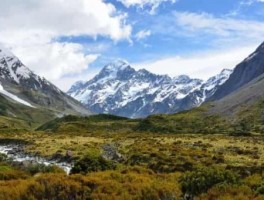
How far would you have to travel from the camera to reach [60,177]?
25000 millimetres

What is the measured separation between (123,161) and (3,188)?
2344 cm

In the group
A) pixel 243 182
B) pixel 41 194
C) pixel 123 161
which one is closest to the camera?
pixel 41 194

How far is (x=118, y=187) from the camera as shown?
23.7m

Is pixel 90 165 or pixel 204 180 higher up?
pixel 90 165

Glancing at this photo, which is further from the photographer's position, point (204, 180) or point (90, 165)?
point (90, 165)

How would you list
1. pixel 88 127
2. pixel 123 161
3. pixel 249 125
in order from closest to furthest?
pixel 123 161, pixel 249 125, pixel 88 127

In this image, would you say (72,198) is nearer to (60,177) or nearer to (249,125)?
(60,177)

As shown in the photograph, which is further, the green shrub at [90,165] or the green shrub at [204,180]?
the green shrub at [90,165]

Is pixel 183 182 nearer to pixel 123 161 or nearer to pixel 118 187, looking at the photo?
pixel 118 187

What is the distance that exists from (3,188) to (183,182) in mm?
9099

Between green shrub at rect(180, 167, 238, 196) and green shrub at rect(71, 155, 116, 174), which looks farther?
green shrub at rect(71, 155, 116, 174)

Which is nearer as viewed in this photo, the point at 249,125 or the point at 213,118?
the point at 249,125

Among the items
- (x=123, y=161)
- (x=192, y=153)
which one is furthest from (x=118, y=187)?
(x=192, y=153)

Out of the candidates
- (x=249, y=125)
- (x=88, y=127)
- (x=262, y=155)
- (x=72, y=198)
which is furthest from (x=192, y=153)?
(x=88, y=127)
